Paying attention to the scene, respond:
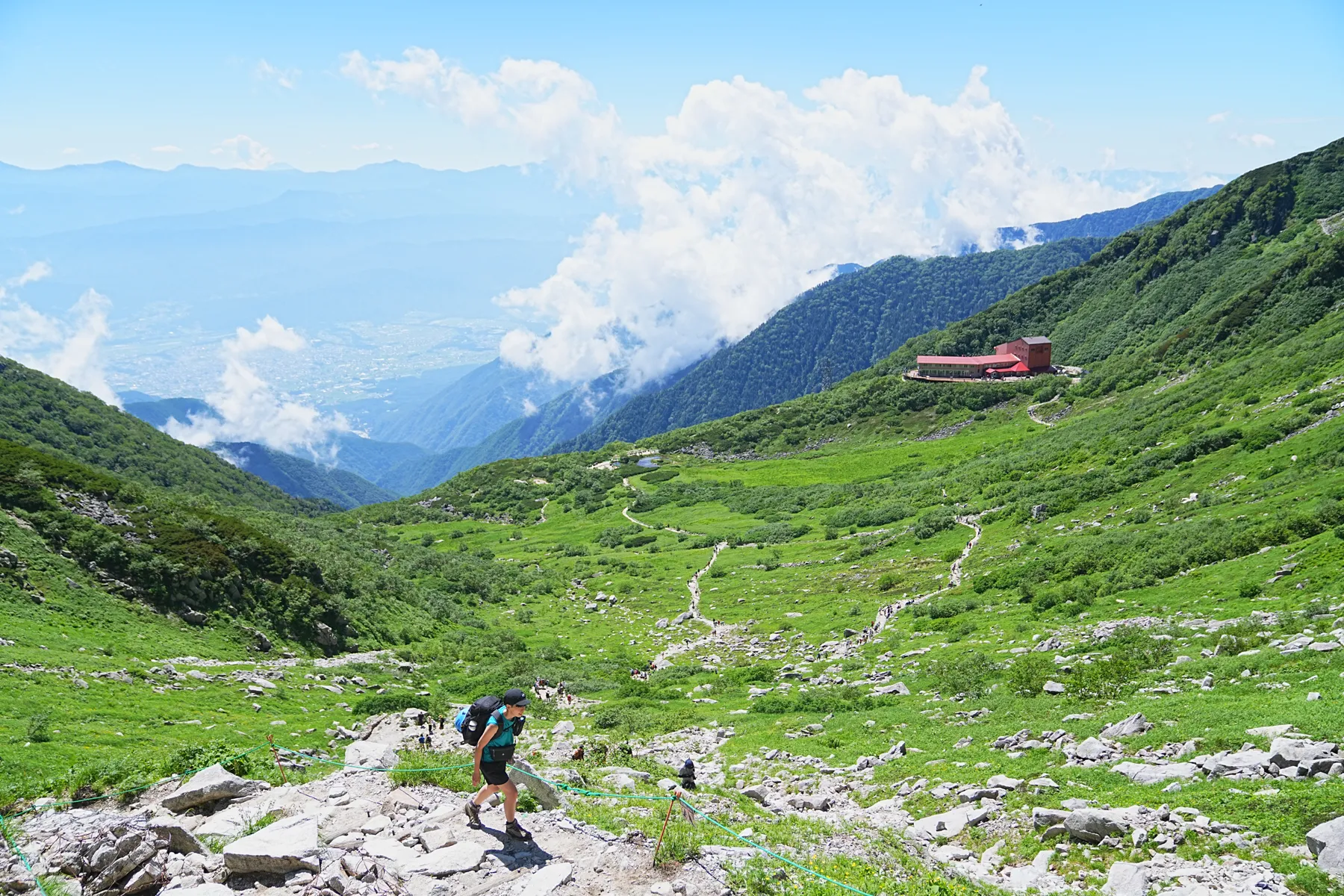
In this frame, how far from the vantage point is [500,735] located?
12.7 m

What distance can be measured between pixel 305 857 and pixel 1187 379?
96.4 meters

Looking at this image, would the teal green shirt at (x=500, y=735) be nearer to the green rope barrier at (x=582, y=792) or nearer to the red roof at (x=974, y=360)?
the green rope barrier at (x=582, y=792)

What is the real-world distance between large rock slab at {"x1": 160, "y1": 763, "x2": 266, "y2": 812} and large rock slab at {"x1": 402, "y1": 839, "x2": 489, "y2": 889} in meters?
4.59

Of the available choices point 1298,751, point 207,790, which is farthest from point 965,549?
point 207,790

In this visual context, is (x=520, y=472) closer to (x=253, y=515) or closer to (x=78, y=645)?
(x=253, y=515)

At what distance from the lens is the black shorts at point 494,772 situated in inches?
496

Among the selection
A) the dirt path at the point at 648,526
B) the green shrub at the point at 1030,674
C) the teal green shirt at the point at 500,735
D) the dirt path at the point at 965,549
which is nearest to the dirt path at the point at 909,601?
the dirt path at the point at 965,549

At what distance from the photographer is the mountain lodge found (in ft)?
470

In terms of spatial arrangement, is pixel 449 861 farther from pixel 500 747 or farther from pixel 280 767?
pixel 280 767

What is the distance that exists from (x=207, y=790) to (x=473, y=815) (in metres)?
5.12

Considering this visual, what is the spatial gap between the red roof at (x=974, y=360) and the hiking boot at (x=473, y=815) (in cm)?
15110

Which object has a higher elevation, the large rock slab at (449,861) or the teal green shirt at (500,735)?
the teal green shirt at (500,735)

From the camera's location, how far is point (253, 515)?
6238 cm

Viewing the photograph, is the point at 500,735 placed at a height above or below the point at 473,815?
above
